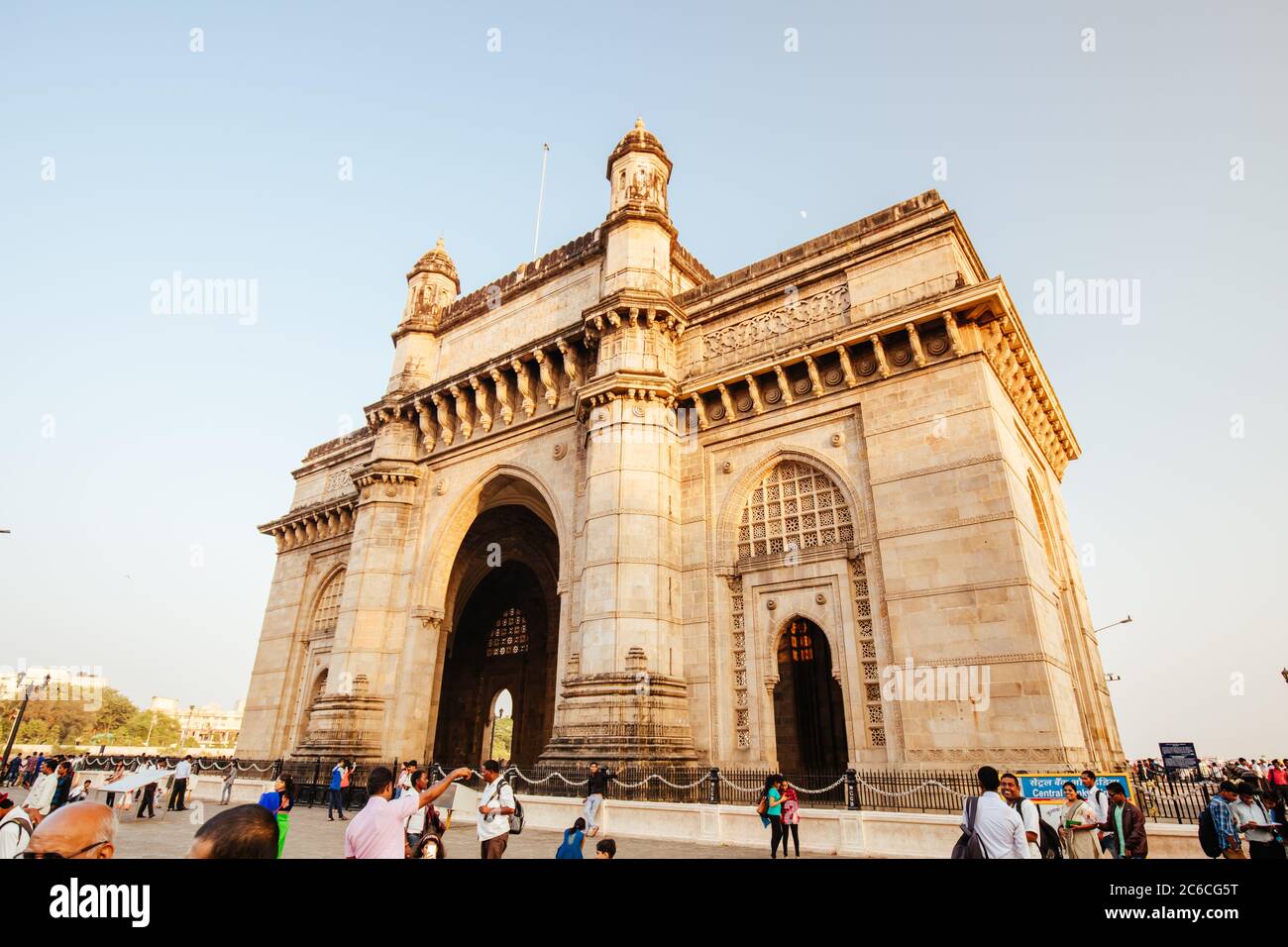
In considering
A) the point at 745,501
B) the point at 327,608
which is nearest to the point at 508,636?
the point at 327,608

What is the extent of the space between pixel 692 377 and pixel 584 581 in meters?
6.20

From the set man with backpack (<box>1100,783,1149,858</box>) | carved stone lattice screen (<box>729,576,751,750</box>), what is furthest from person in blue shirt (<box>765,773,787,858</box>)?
carved stone lattice screen (<box>729,576,751,750</box>)

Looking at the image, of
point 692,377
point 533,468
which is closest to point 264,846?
point 692,377

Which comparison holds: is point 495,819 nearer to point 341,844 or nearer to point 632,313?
point 341,844

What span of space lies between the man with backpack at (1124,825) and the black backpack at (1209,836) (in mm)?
476

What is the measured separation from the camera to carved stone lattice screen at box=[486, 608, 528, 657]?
97.6 ft

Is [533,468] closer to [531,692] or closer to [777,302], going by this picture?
[777,302]

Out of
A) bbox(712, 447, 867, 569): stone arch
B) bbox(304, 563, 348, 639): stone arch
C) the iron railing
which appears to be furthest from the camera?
bbox(304, 563, 348, 639): stone arch

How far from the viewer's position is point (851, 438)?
15727mm

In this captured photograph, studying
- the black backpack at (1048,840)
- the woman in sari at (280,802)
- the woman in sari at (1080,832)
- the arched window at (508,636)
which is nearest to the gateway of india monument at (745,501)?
the black backpack at (1048,840)

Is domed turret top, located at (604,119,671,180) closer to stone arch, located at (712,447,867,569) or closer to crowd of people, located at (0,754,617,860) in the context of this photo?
stone arch, located at (712,447,867,569)

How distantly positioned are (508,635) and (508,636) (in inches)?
1.7

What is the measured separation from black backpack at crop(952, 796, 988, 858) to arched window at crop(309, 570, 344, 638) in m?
26.6
